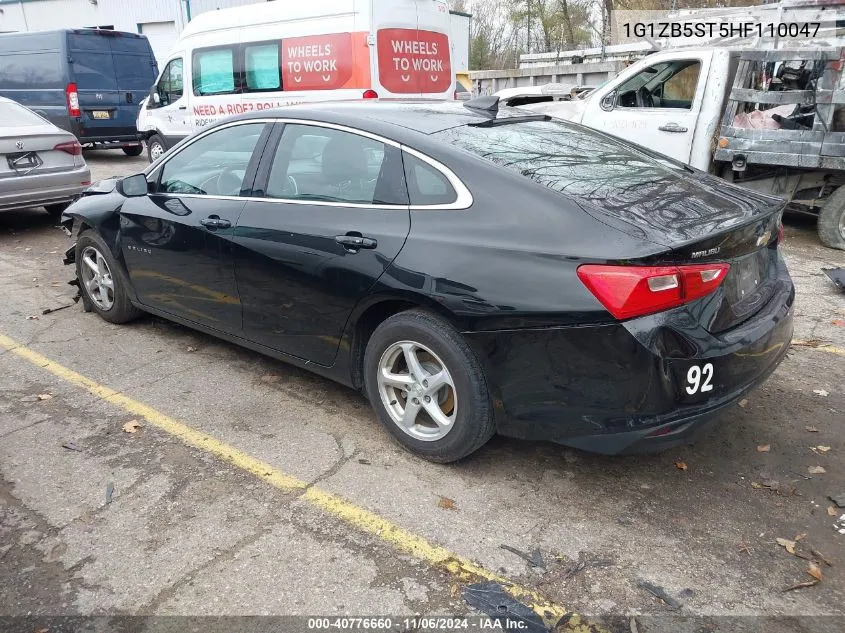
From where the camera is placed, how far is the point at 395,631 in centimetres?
236

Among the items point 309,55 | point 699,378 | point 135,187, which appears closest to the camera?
point 699,378

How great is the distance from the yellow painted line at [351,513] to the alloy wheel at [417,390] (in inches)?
20.1

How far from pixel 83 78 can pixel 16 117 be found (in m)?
6.41

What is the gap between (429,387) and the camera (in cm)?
321

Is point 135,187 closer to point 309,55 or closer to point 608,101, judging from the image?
point 608,101

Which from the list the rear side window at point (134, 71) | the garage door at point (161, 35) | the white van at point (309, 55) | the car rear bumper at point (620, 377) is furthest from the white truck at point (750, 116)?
the garage door at point (161, 35)

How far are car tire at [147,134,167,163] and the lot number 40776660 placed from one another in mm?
12636

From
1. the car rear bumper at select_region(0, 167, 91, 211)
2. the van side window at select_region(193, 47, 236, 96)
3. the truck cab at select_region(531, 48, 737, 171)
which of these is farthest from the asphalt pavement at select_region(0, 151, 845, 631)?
the van side window at select_region(193, 47, 236, 96)

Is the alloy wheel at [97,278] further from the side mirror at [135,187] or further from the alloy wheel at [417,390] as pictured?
the alloy wheel at [417,390]

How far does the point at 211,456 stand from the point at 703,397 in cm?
229

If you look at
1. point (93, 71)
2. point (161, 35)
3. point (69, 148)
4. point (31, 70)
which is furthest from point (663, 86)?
point (161, 35)

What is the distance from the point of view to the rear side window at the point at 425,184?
3146 millimetres

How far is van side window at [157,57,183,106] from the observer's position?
12.8 m

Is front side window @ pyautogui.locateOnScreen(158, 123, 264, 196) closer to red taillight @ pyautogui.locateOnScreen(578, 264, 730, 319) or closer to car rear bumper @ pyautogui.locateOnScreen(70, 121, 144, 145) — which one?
red taillight @ pyautogui.locateOnScreen(578, 264, 730, 319)
